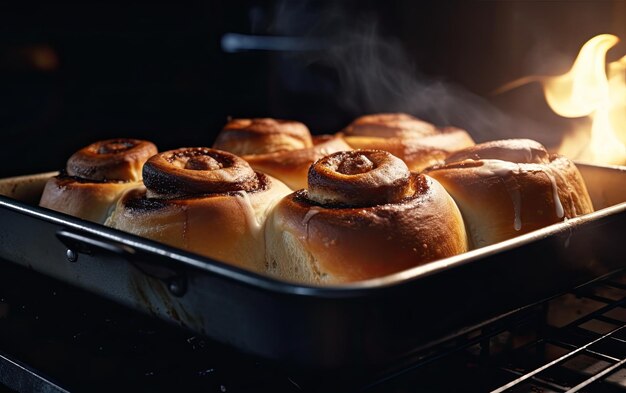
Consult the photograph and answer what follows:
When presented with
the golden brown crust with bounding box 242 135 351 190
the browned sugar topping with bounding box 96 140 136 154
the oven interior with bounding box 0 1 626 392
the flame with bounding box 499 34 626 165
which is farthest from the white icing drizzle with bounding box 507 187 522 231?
the browned sugar topping with bounding box 96 140 136 154

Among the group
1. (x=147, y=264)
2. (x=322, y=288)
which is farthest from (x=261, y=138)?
(x=322, y=288)

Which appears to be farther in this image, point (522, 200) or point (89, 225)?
point (522, 200)

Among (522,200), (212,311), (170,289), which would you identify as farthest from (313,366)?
(522,200)

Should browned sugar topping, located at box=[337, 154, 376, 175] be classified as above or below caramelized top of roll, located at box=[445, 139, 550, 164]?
above

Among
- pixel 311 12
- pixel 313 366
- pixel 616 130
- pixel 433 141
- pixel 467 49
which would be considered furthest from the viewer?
pixel 311 12

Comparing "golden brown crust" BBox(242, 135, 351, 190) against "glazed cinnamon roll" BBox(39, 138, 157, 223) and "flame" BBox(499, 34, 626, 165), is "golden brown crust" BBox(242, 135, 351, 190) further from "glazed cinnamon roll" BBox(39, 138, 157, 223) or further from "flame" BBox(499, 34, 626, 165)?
"flame" BBox(499, 34, 626, 165)

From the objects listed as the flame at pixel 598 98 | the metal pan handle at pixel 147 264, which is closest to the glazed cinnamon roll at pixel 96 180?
the metal pan handle at pixel 147 264

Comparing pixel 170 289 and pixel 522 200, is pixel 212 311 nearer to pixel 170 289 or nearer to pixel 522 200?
pixel 170 289
